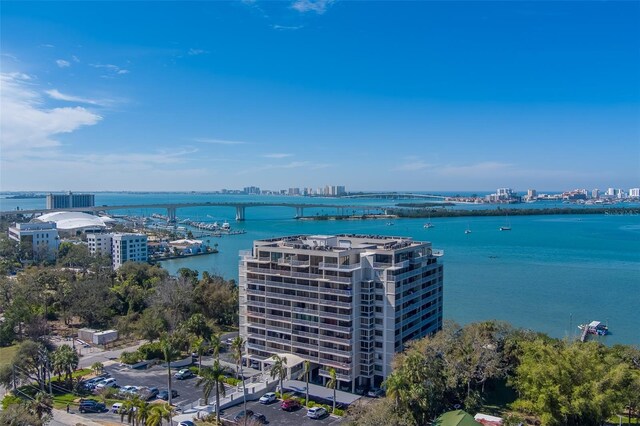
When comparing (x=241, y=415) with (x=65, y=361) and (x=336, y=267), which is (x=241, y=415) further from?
(x=65, y=361)

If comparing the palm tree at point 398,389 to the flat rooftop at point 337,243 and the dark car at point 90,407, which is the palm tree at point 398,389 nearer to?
the flat rooftop at point 337,243

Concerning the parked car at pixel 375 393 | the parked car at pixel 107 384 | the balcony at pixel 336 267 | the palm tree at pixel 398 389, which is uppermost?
the balcony at pixel 336 267

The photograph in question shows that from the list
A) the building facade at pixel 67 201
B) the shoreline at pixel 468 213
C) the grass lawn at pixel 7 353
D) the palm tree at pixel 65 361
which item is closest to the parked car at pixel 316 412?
the palm tree at pixel 65 361

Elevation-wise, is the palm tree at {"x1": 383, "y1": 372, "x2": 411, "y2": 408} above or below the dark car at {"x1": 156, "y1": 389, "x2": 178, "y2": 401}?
above

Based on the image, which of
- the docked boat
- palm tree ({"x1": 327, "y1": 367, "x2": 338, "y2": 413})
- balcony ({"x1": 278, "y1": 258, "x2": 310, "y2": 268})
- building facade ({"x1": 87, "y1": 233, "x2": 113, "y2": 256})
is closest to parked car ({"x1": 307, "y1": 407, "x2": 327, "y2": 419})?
palm tree ({"x1": 327, "y1": 367, "x2": 338, "y2": 413})

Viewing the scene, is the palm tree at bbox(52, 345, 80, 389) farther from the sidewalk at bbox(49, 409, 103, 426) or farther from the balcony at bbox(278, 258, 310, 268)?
the balcony at bbox(278, 258, 310, 268)

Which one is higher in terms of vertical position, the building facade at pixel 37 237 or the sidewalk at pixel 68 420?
the building facade at pixel 37 237

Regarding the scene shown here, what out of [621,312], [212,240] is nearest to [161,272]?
[621,312]

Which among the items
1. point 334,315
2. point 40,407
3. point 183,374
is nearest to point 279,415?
point 334,315
